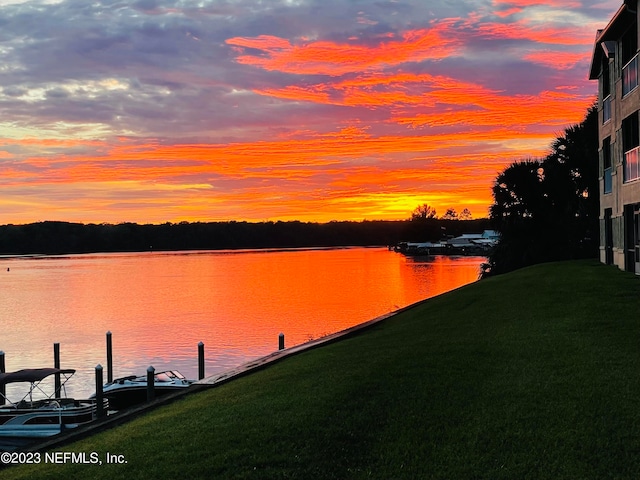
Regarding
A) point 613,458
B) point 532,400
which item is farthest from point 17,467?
point 613,458

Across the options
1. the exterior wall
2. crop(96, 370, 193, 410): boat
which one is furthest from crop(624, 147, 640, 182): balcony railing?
crop(96, 370, 193, 410): boat

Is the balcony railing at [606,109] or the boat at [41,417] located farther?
the balcony railing at [606,109]

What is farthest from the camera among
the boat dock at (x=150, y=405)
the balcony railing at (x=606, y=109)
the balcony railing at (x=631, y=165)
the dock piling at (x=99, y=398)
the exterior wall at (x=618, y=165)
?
the balcony railing at (x=606, y=109)

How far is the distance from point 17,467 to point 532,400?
911cm

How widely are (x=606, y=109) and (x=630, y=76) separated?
641 cm

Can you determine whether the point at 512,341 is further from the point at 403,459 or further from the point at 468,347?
the point at 403,459

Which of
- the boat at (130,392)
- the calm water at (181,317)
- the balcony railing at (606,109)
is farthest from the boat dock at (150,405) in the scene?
the balcony railing at (606,109)

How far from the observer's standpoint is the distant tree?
170ft

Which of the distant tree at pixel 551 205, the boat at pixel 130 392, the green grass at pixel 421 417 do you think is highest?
the distant tree at pixel 551 205

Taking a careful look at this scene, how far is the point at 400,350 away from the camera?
55.1 feet

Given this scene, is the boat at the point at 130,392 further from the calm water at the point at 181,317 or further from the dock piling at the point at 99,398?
the calm water at the point at 181,317

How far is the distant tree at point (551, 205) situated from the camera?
51.9 meters

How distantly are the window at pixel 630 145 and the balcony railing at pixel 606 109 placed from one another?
185 inches

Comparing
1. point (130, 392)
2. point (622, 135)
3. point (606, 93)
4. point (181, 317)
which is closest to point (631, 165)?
point (622, 135)
